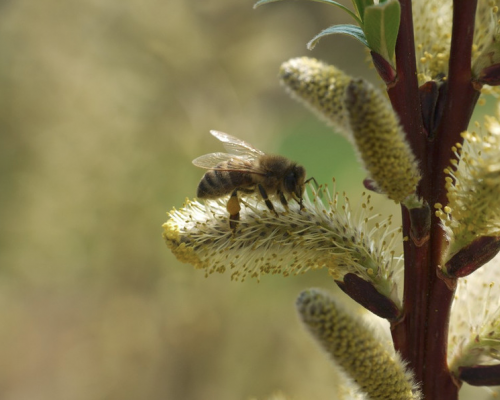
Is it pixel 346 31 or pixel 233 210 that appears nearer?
pixel 346 31

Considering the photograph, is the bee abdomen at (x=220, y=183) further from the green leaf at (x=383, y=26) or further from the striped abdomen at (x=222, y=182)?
the green leaf at (x=383, y=26)

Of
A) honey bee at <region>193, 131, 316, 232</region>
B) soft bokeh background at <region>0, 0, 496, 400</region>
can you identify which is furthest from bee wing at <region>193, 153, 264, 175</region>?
soft bokeh background at <region>0, 0, 496, 400</region>

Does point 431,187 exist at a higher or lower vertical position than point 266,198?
lower

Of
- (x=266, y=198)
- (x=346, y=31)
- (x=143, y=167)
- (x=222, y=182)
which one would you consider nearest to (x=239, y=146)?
(x=222, y=182)

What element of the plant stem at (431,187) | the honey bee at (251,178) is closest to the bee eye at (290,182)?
the honey bee at (251,178)

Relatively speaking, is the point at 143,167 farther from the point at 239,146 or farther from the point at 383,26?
the point at 383,26

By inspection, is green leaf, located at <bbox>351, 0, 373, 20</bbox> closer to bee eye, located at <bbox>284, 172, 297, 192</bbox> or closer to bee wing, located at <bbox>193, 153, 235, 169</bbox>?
bee eye, located at <bbox>284, 172, 297, 192</bbox>
